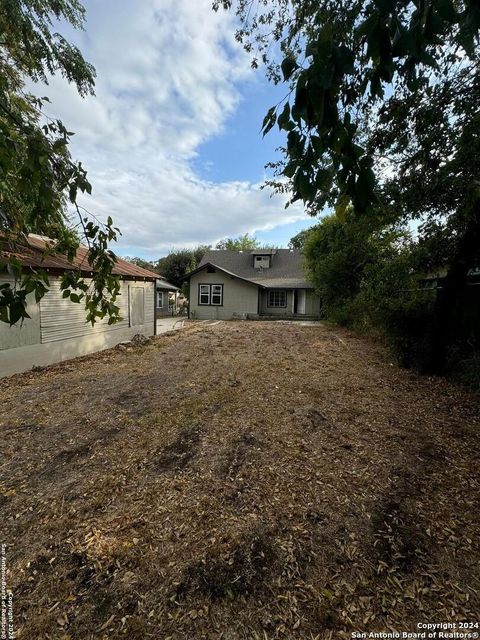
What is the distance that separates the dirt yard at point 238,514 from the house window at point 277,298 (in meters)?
17.1

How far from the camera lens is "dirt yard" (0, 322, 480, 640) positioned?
158 centimetres

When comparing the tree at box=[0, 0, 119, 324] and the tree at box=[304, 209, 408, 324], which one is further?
the tree at box=[304, 209, 408, 324]

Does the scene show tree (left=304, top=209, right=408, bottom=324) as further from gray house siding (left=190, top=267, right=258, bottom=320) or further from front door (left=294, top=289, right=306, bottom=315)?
gray house siding (left=190, top=267, right=258, bottom=320)

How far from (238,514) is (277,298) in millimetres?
20022

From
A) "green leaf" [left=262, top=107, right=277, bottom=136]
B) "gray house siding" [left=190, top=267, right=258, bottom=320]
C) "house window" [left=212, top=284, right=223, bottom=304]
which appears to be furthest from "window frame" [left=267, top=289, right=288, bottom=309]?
"green leaf" [left=262, top=107, right=277, bottom=136]

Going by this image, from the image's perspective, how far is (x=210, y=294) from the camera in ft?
68.2

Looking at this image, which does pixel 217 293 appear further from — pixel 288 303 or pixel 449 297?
pixel 449 297

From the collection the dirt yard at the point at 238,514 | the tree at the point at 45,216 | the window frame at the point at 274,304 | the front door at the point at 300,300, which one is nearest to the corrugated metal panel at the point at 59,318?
the dirt yard at the point at 238,514

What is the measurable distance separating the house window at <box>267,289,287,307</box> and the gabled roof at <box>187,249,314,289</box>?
690mm

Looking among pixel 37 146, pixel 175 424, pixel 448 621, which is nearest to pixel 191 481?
pixel 175 424

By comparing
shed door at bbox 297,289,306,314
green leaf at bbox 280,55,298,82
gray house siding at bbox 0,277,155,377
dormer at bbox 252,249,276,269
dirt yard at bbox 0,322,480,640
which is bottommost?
dirt yard at bbox 0,322,480,640

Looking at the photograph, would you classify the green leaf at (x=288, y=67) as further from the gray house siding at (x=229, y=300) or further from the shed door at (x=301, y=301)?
the shed door at (x=301, y=301)

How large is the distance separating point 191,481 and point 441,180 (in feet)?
16.0

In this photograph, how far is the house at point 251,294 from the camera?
66.9 ft
